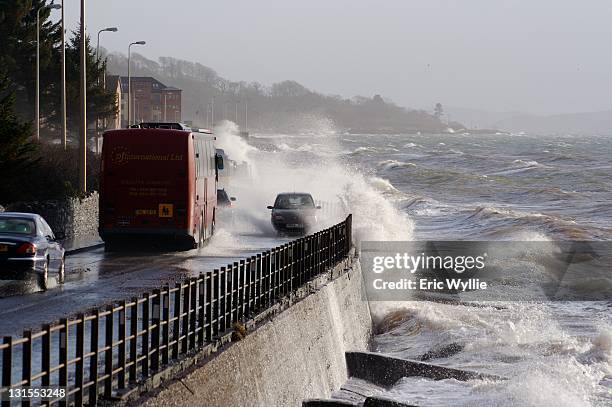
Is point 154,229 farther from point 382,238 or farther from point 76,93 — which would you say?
point 76,93

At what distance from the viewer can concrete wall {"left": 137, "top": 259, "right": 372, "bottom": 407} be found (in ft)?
41.9

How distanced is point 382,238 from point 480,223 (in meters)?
18.8

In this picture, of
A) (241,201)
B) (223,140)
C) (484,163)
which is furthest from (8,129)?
(484,163)

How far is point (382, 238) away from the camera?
47.2 metres

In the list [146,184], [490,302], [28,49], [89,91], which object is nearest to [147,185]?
[146,184]

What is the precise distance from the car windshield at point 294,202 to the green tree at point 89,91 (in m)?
23.7

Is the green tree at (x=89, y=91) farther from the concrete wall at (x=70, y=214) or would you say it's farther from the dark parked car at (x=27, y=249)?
the dark parked car at (x=27, y=249)

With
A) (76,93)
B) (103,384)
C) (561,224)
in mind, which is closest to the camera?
(103,384)

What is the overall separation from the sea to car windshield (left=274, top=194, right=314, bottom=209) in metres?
2.18

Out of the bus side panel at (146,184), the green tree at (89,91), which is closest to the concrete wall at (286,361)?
the bus side panel at (146,184)

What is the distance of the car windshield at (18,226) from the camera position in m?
22.6

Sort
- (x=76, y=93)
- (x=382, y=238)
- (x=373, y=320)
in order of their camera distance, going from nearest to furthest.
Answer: (x=373, y=320) < (x=382, y=238) < (x=76, y=93)

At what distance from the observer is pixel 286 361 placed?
1686cm

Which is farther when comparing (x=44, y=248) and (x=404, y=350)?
(x=404, y=350)
